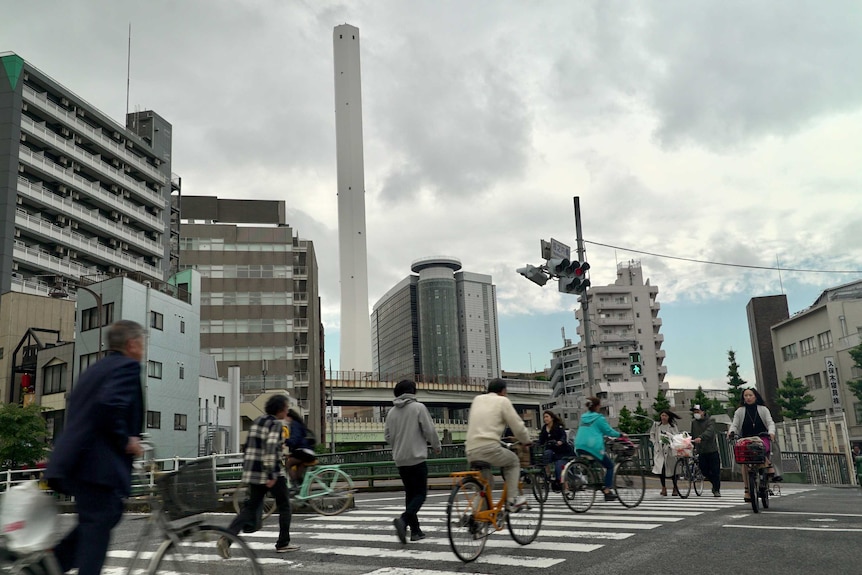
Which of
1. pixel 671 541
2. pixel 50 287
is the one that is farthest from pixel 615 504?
pixel 50 287

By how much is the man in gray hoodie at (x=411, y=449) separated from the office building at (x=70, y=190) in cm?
4590

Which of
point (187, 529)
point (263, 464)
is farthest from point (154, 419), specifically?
point (187, 529)

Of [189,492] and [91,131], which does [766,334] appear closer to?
[91,131]

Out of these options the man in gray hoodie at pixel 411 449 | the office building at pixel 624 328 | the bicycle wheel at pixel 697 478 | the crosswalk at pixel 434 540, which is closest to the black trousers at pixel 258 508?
the crosswalk at pixel 434 540

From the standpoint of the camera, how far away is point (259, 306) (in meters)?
75.2

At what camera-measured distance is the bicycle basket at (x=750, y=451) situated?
9.91 metres

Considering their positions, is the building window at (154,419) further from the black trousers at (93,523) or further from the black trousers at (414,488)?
the black trousers at (93,523)

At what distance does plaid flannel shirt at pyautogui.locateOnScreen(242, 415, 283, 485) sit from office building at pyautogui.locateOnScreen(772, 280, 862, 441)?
179 feet

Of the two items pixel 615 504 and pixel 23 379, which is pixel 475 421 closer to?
pixel 615 504

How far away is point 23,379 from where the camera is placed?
1870 inches

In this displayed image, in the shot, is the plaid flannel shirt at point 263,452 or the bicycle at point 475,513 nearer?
the bicycle at point 475,513

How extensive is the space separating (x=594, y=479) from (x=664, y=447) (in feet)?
13.2

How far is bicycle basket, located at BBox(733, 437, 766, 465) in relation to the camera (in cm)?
991

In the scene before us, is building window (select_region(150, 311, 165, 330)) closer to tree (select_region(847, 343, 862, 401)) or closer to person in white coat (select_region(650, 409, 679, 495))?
person in white coat (select_region(650, 409, 679, 495))
